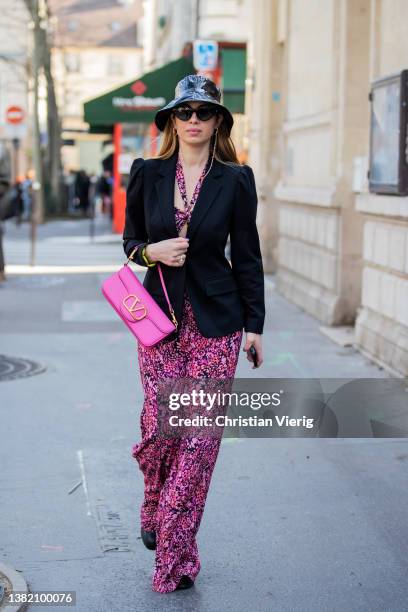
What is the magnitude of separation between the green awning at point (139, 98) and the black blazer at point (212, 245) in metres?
19.7

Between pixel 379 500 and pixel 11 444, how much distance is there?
2353mm

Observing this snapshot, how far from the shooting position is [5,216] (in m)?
17.4

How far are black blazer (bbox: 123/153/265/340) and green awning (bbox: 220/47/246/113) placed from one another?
17805 mm

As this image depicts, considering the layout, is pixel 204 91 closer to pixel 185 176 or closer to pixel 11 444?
pixel 185 176

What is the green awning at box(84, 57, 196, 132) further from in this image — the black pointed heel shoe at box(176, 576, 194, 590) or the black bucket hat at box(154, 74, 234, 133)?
the black pointed heel shoe at box(176, 576, 194, 590)

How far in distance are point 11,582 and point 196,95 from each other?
2.03 metres

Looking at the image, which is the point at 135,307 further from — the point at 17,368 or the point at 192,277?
the point at 17,368

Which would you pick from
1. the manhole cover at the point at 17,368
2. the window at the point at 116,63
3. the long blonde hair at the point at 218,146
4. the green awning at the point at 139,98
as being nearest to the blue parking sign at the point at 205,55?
the green awning at the point at 139,98

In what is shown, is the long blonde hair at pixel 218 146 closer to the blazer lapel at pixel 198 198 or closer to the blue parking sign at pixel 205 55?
the blazer lapel at pixel 198 198

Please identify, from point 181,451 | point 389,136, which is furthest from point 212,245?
point 389,136

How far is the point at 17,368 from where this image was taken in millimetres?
9891

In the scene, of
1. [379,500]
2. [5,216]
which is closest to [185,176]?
[379,500]

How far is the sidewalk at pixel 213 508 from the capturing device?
4.77 metres

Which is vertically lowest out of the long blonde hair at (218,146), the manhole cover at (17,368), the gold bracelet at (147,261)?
the manhole cover at (17,368)
